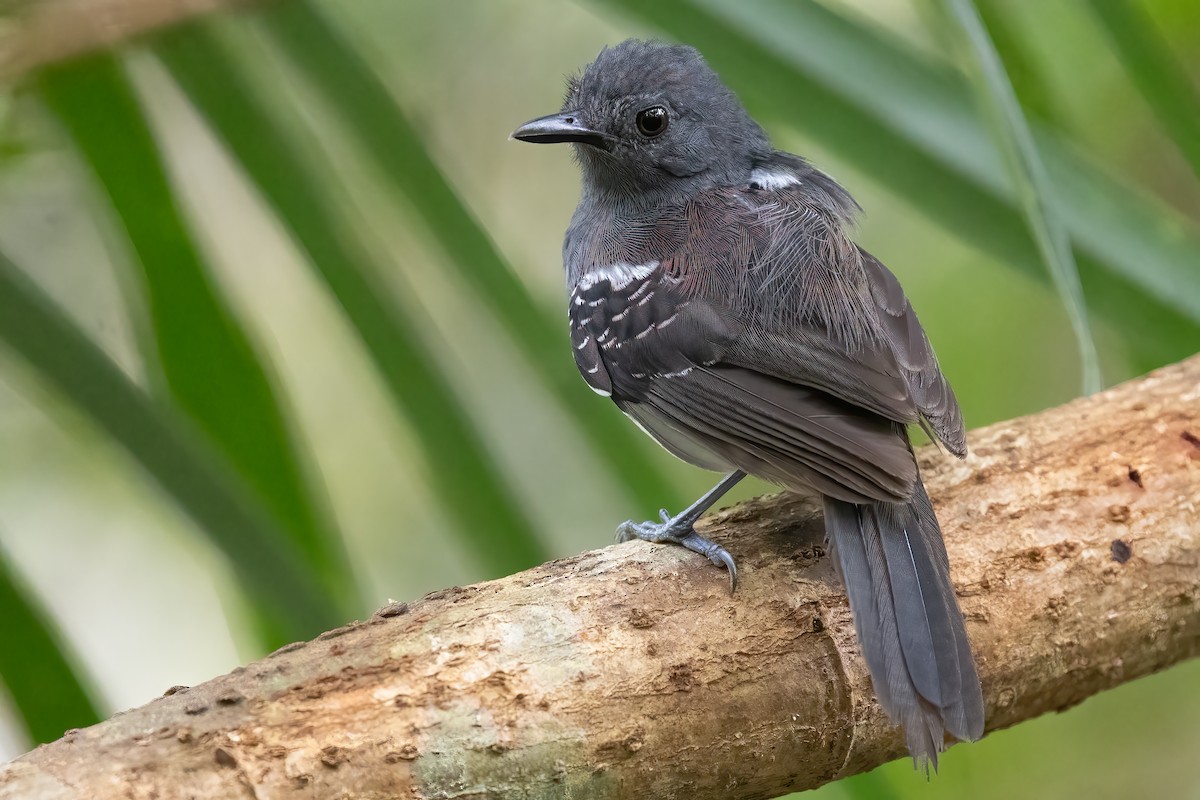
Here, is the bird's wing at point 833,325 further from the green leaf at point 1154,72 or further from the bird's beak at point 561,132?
the green leaf at point 1154,72

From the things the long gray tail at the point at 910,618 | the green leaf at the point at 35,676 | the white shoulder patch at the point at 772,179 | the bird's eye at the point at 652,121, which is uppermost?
the bird's eye at the point at 652,121

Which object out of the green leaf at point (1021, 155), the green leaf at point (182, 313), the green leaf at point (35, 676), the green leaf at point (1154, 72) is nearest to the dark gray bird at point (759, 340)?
the green leaf at point (1021, 155)

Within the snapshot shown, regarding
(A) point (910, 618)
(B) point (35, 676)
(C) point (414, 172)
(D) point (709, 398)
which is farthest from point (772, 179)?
(B) point (35, 676)

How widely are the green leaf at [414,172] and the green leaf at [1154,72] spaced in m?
1.44

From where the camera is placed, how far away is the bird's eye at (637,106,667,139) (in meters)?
3.27

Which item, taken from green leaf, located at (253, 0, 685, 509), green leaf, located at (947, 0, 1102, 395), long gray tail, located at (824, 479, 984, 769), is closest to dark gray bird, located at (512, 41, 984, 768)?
long gray tail, located at (824, 479, 984, 769)

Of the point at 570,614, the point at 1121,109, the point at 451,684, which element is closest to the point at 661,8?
the point at 570,614

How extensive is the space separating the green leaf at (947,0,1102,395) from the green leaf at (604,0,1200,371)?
540 millimetres

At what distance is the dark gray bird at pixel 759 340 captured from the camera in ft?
7.42

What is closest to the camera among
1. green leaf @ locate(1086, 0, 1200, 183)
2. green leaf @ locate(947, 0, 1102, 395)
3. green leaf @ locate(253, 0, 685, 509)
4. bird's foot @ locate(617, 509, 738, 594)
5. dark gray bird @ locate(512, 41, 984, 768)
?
green leaf @ locate(947, 0, 1102, 395)

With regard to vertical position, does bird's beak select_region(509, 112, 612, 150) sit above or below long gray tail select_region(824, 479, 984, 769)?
above

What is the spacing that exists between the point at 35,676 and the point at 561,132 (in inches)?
74.3

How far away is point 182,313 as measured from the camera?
8.09ft

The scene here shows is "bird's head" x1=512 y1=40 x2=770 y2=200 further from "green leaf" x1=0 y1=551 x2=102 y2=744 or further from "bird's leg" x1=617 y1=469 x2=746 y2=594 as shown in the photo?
"green leaf" x1=0 y1=551 x2=102 y2=744
